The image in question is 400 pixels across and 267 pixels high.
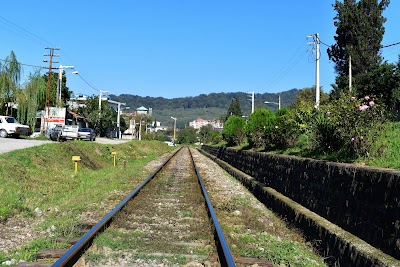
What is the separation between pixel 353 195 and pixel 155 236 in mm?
3084

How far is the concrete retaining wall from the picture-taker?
16.2 feet

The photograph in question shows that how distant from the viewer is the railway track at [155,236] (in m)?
5.18

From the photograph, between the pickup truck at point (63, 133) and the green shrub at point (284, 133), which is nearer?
the green shrub at point (284, 133)

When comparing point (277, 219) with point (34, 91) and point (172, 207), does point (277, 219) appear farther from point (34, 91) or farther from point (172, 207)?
point (34, 91)

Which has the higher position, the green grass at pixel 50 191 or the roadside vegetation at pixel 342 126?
the roadside vegetation at pixel 342 126

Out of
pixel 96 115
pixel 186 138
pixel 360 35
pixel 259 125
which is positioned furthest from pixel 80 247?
pixel 186 138

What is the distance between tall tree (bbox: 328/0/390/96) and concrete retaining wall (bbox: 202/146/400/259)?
33.7 m

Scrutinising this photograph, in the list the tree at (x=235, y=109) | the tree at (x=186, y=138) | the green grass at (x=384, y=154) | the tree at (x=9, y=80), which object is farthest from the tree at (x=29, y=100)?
the tree at (x=186, y=138)

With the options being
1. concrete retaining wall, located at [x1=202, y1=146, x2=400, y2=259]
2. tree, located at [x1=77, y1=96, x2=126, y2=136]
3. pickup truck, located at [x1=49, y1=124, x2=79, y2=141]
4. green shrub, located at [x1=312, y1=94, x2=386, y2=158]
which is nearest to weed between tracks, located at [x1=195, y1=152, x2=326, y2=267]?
concrete retaining wall, located at [x1=202, y1=146, x2=400, y2=259]

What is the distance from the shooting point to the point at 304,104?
13.8m

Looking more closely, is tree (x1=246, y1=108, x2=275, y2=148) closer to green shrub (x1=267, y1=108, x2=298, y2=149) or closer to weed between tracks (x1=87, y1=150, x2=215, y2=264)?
green shrub (x1=267, y1=108, x2=298, y2=149)

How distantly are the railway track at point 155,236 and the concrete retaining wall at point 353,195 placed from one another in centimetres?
189

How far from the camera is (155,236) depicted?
6.46 meters

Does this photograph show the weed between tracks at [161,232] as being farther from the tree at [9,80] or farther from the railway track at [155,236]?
the tree at [9,80]
